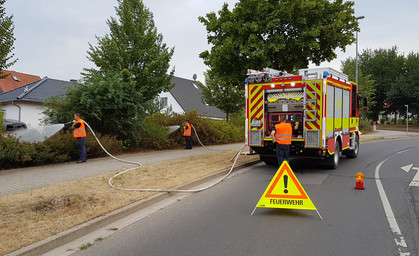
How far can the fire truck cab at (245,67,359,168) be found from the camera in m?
10.1

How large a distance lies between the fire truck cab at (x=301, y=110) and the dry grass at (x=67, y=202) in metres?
2.31

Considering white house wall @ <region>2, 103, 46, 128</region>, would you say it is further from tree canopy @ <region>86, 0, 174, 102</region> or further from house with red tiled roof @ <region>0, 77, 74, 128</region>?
tree canopy @ <region>86, 0, 174, 102</region>

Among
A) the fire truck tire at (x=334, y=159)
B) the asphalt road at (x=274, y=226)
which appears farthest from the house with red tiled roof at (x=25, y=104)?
the asphalt road at (x=274, y=226)

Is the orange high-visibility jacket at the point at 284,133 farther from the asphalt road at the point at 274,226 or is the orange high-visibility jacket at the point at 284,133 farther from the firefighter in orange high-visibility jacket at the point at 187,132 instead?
the firefighter in orange high-visibility jacket at the point at 187,132

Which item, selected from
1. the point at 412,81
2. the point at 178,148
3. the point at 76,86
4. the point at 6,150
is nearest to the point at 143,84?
the point at 178,148

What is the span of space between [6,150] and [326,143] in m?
9.03

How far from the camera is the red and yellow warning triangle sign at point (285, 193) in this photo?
584 cm

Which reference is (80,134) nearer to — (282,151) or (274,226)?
(282,151)

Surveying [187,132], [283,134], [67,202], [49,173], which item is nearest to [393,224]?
[283,134]

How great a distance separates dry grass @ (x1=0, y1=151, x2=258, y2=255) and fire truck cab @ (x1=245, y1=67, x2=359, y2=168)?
231cm

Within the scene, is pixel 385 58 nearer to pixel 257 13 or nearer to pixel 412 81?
pixel 412 81

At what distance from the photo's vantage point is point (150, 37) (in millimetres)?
19031

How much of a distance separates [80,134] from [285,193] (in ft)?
25.6

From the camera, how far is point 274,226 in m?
5.29
